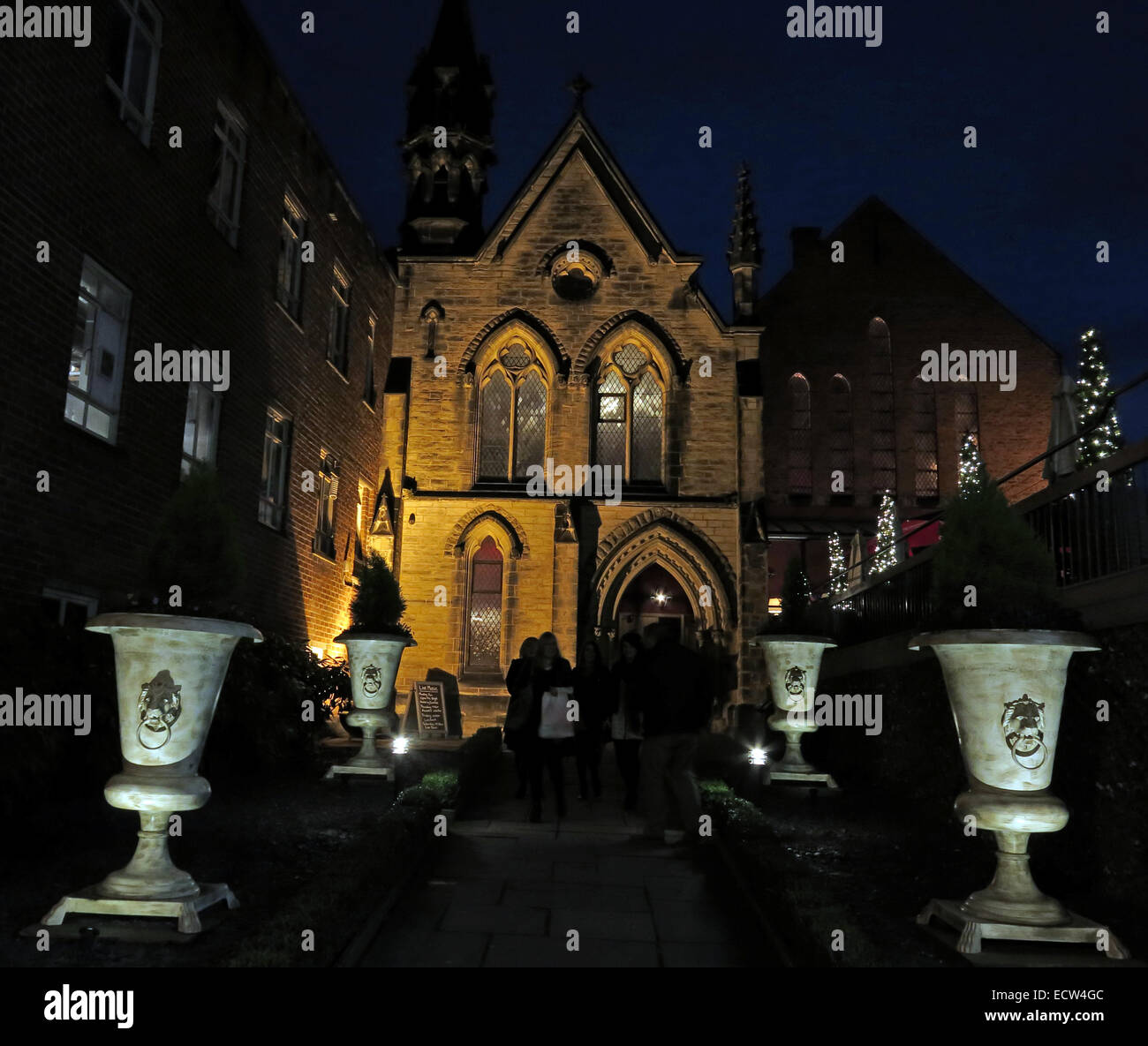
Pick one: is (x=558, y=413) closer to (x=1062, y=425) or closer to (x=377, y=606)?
(x=377, y=606)

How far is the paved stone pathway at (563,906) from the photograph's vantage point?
5160mm

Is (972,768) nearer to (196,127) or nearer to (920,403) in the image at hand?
(196,127)

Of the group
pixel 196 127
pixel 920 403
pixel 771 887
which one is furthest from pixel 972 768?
pixel 920 403

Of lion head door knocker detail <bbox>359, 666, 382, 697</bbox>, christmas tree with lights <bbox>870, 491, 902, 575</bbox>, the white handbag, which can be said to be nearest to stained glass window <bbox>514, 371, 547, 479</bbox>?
christmas tree with lights <bbox>870, 491, 902, 575</bbox>

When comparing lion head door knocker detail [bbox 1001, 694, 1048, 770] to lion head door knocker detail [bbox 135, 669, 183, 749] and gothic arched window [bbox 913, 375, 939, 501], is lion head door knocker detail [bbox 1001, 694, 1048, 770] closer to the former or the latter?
lion head door knocker detail [bbox 135, 669, 183, 749]

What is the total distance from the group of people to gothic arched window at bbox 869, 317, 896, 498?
20.8 m

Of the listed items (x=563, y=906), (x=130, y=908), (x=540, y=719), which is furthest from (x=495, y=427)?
(x=130, y=908)

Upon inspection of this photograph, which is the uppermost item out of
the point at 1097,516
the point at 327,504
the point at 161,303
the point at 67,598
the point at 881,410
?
the point at 881,410

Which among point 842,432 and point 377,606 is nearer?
point 377,606

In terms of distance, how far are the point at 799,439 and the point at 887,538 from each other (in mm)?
9261

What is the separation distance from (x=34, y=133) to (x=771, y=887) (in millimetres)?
9262

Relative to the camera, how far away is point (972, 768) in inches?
205

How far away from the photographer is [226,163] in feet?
46.6

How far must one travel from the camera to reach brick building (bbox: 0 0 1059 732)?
32.8 ft
